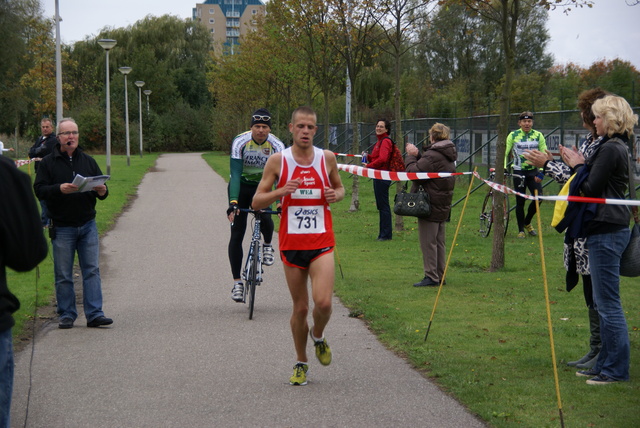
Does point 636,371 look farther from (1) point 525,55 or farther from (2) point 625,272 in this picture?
(1) point 525,55

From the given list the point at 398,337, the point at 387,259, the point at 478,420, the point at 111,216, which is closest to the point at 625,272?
the point at 478,420

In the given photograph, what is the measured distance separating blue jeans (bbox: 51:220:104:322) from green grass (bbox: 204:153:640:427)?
261cm

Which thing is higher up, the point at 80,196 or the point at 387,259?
the point at 80,196

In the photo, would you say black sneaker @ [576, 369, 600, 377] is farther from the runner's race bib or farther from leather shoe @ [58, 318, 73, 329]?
leather shoe @ [58, 318, 73, 329]

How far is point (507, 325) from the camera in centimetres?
844

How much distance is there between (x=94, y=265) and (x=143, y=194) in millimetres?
18980

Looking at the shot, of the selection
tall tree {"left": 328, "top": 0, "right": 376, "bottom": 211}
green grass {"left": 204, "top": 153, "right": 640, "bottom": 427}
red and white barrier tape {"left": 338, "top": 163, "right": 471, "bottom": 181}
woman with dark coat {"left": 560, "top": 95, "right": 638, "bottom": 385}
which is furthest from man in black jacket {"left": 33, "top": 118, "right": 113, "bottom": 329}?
tall tree {"left": 328, "top": 0, "right": 376, "bottom": 211}

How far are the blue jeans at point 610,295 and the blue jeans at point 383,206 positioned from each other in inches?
353

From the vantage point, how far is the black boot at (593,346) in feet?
21.9

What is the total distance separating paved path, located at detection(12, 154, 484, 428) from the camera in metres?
5.60

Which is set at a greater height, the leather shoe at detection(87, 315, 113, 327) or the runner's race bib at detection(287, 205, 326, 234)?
the runner's race bib at detection(287, 205, 326, 234)

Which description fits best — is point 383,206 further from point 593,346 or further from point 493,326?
point 593,346

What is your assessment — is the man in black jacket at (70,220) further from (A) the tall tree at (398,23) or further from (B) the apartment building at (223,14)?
(B) the apartment building at (223,14)

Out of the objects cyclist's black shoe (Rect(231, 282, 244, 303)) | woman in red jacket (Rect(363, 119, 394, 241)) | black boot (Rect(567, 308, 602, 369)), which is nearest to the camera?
black boot (Rect(567, 308, 602, 369))
